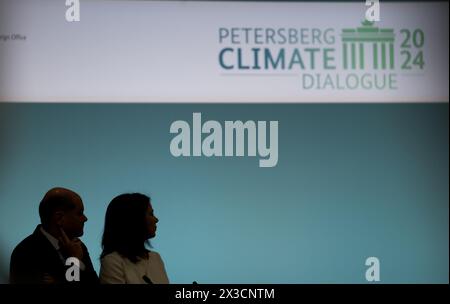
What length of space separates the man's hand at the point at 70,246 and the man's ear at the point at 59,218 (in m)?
0.02

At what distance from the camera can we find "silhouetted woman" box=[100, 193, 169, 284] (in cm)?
239

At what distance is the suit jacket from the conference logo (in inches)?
37.0

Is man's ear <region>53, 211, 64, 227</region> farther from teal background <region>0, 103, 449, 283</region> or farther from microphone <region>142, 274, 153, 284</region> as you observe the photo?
microphone <region>142, 274, 153, 284</region>

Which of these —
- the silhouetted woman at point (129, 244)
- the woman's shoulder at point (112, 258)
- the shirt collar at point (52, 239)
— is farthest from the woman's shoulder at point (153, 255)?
the shirt collar at point (52, 239)

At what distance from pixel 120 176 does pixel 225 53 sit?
0.60 m

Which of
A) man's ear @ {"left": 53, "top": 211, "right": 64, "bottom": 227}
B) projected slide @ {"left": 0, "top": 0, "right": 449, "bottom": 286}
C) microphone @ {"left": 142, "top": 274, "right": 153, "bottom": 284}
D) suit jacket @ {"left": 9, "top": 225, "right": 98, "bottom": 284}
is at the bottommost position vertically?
microphone @ {"left": 142, "top": 274, "right": 153, "bottom": 284}

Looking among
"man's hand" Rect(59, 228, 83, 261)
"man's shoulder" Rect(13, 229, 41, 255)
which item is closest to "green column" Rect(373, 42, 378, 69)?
"man's hand" Rect(59, 228, 83, 261)

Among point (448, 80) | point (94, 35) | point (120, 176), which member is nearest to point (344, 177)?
point (448, 80)

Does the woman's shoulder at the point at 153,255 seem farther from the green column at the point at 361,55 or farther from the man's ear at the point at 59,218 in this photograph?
the green column at the point at 361,55

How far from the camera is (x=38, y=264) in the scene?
2.41 metres

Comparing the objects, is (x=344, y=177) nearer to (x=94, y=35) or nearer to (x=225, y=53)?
(x=225, y=53)

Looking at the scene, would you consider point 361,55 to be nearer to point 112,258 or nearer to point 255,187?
point 255,187

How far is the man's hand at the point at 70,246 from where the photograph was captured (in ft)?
7.99

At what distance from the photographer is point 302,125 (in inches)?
114
